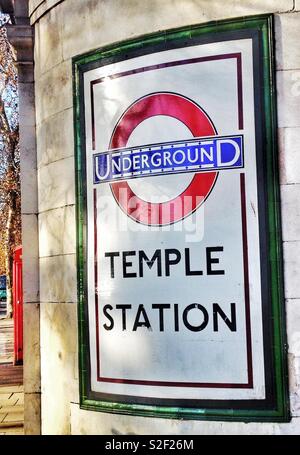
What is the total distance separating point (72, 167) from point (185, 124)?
125 centimetres

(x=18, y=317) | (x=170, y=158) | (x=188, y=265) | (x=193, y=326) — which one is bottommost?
(x=18, y=317)

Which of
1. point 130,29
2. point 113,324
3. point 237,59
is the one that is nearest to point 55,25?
point 130,29

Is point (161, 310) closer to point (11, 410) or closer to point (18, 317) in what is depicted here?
point (11, 410)

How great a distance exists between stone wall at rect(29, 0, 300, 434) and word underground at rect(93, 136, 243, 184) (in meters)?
0.38

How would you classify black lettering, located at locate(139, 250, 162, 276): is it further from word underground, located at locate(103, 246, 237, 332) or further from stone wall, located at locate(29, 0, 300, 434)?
stone wall, located at locate(29, 0, 300, 434)

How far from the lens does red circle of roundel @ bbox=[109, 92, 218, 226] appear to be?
4809 millimetres

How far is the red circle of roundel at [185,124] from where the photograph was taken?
4.81 metres

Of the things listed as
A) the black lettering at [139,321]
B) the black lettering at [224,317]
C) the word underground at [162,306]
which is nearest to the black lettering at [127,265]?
the word underground at [162,306]

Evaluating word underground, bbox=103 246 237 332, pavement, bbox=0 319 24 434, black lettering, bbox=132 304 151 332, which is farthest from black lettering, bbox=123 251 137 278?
pavement, bbox=0 319 24 434

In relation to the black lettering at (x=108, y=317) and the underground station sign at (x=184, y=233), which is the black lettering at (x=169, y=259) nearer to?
the underground station sign at (x=184, y=233)

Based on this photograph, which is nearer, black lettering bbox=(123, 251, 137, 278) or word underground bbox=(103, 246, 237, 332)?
word underground bbox=(103, 246, 237, 332)

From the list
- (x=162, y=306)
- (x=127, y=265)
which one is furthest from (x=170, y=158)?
(x=162, y=306)

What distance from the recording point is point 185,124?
4.88m

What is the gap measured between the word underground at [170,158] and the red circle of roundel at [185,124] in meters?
0.07
